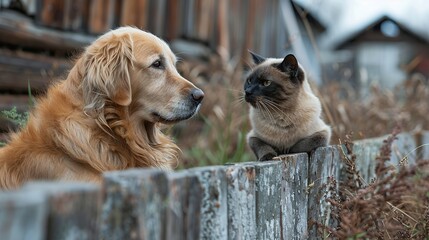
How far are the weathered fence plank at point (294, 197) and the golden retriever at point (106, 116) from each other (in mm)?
725

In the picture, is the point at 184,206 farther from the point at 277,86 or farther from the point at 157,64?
the point at 277,86

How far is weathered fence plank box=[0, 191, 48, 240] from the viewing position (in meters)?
1.25

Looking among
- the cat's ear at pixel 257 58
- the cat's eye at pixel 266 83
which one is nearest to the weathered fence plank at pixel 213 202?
the cat's eye at pixel 266 83

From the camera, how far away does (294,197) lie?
2.86 m

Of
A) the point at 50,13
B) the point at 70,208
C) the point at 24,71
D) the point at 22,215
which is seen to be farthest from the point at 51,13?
the point at 22,215

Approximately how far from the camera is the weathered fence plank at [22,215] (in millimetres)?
1247

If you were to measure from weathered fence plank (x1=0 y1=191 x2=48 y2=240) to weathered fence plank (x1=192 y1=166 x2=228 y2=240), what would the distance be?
739 millimetres

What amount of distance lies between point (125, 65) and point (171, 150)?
0.65 m

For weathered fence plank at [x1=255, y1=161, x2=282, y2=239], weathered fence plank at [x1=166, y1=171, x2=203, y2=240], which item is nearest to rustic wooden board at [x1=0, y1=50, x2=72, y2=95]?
weathered fence plank at [x1=255, y1=161, x2=282, y2=239]

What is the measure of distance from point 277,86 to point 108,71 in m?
1.23

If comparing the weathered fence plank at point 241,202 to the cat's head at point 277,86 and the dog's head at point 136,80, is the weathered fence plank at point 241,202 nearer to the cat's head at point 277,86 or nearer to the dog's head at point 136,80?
the dog's head at point 136,80

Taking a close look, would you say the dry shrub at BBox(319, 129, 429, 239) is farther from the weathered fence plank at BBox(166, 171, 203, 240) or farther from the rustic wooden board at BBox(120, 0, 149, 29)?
the rustic wooden board at BBox(120, 0, 149, 29)

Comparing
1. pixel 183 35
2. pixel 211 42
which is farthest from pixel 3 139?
pixel 211 42

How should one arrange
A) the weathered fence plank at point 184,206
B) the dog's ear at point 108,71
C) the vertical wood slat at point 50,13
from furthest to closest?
the vertical wood slat at point 50,13, the dog's ear at point 108,71, the weathered fence plank at point 184,206
